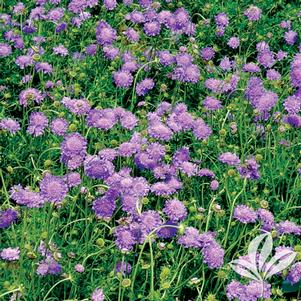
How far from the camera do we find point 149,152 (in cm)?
265

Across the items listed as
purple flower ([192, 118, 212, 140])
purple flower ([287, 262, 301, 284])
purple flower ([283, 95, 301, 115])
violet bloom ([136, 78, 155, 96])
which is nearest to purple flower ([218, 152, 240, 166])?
purple flower ([192, 118, 212, 140])

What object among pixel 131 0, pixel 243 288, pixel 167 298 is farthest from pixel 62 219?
pixel 131 0

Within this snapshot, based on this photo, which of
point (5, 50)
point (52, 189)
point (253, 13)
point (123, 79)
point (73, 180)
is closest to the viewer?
point (52, 189)

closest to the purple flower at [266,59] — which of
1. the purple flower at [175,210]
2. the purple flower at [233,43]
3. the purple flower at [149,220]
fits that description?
the purple flower at [233,43]

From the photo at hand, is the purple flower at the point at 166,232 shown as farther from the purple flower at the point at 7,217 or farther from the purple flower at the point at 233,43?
the purple flower at the point at 233,43

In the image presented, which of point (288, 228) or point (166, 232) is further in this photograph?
point (288, 228)

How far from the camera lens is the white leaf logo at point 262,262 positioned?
7.71 ft

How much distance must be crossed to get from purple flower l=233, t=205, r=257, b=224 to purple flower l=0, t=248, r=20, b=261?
74 cm

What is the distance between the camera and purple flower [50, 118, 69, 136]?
108 inches

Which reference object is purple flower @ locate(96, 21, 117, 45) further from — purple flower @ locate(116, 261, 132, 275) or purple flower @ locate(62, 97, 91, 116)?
purple flower @ locate(116, 261, 132, 275)

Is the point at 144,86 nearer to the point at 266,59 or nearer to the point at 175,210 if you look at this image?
the point at 266,59

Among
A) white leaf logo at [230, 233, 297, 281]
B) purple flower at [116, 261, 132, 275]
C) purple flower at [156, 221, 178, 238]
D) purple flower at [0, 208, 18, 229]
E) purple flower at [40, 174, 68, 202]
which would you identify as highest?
purple flower at [40, 174, 68, 202]

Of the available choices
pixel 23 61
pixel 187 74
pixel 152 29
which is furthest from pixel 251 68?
pixel 23 61

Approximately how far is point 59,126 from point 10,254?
637 millimetres
